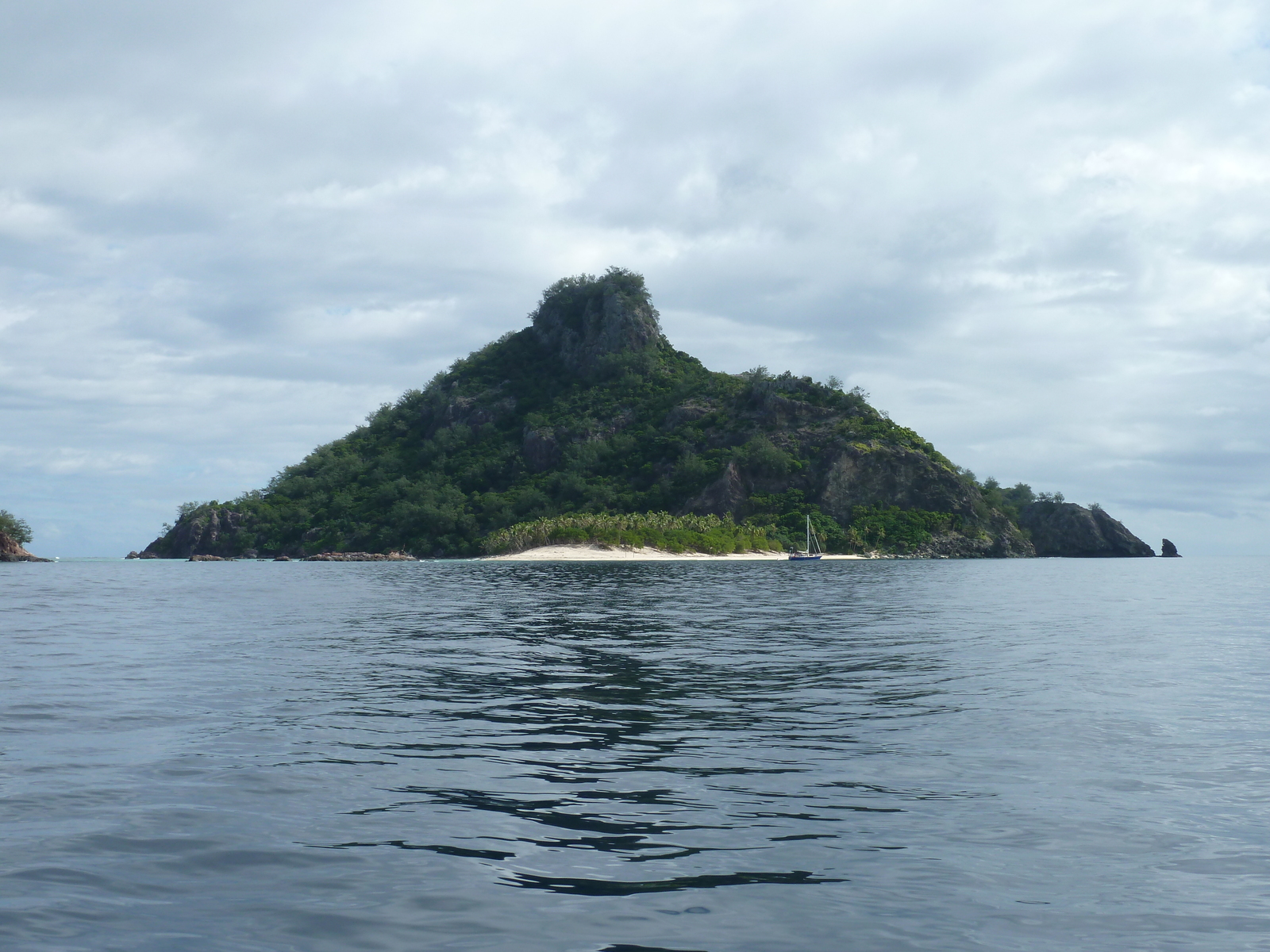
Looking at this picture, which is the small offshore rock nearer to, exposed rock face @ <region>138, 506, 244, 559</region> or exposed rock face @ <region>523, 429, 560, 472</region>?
exposed rock face @ <region>138, 506, 244, 559</region>

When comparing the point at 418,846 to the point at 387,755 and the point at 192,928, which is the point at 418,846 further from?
the point at 387,755

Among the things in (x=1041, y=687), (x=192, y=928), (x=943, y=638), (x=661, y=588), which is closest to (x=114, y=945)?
(x=192, y=928)

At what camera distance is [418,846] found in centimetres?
850

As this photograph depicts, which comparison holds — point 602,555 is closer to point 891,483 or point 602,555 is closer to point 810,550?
point 810,550

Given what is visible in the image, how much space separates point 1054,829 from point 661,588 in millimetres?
49804

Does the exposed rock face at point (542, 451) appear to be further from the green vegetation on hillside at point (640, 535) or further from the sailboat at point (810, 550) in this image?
the sailboat at point (810, 550)

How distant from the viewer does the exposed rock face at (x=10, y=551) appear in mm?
137625

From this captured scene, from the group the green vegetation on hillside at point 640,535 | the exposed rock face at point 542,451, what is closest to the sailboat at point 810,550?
the green vegetation on hillside at point 640,535

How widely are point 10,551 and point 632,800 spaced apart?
525 feet

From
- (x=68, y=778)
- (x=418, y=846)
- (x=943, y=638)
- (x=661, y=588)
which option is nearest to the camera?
(x=418, y=846)

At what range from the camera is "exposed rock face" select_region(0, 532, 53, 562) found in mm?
137625

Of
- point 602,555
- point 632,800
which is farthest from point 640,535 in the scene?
point 632,800

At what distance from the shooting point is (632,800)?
1020 cm

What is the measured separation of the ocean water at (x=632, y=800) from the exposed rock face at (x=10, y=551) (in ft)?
455
